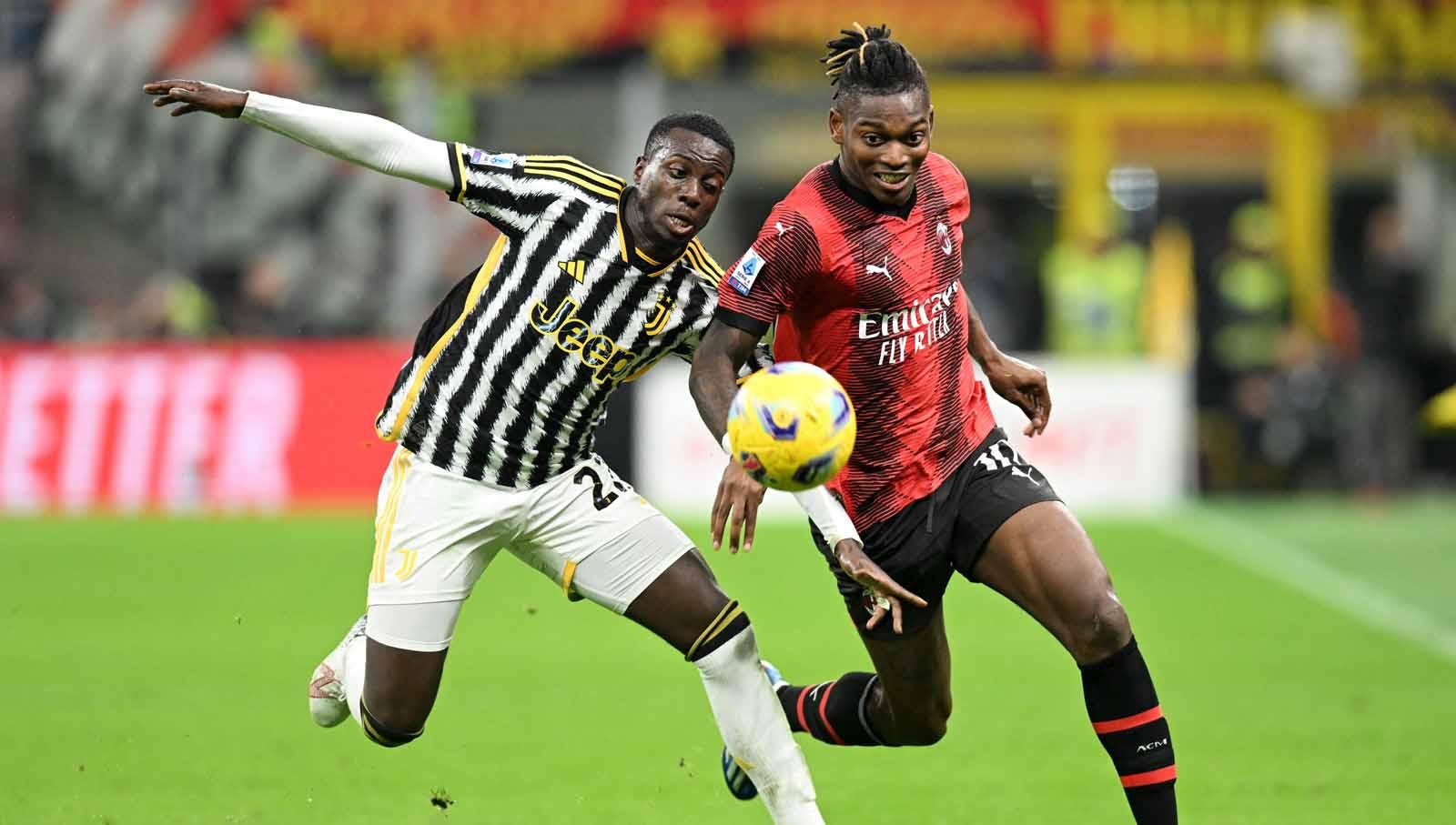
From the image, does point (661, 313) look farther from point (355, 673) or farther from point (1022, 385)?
point (355, 673)

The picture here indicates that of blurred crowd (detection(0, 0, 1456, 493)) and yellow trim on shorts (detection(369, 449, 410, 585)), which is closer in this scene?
yellow trim on shorts (detection(369, 449, 410, 585))

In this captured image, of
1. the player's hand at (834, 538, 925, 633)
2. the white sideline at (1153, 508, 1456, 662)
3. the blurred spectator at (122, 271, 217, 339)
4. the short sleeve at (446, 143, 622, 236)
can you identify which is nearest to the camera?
the player's hand at (834, 538, 925, 633)

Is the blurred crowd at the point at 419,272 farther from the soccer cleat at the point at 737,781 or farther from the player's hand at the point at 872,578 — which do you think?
the player's hand at the point at 872,578

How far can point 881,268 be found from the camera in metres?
6.24

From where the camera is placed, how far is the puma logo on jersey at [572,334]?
Answer: 21.0 feet

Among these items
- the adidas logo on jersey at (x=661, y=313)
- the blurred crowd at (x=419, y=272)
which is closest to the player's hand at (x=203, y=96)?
the adidas logo on jersey at (x=661, y=313)

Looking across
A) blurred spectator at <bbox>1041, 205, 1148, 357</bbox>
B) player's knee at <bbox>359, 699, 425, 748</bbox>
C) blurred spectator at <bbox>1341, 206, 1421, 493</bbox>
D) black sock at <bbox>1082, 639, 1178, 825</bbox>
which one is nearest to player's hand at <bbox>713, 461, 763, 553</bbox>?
black sock at <bbox>1082, 639, 1178, 825</bbox>

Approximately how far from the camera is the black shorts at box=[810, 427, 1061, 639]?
6309 mm

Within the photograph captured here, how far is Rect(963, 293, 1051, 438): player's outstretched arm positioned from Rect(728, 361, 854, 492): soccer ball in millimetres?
1410

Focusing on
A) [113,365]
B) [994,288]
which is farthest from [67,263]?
[994,288]

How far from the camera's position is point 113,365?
56.8 feet

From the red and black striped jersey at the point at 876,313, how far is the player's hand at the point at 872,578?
1.64 ft

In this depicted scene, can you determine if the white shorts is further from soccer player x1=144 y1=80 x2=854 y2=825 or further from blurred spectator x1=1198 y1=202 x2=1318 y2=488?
blurred spectator x1=1198 y1=202 x2=1318 y2=488

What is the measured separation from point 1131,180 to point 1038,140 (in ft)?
5.09
